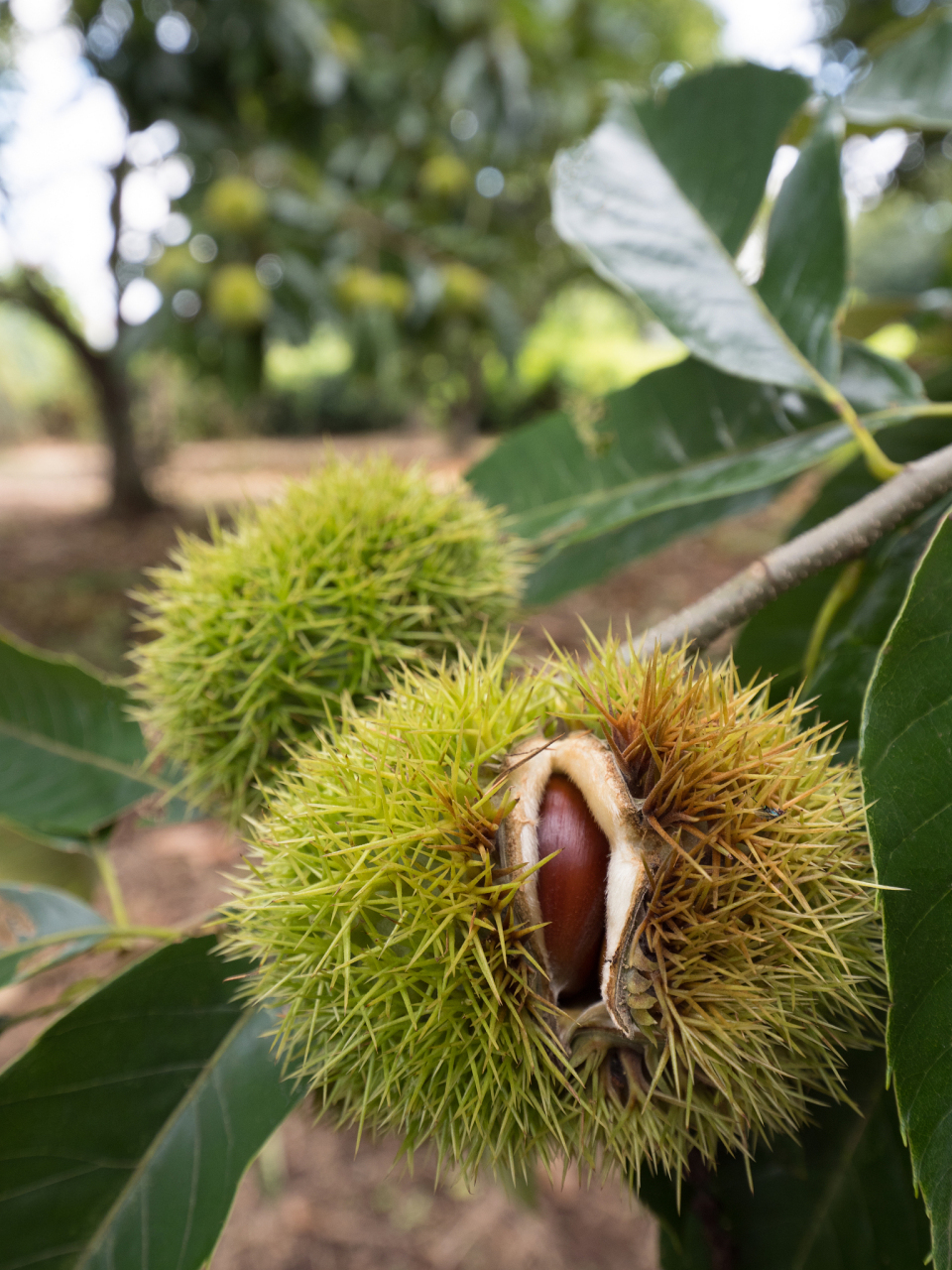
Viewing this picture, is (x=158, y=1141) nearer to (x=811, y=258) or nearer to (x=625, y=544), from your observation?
(x=625, y=544)

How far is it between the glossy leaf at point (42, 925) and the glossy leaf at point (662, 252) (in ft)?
3.51

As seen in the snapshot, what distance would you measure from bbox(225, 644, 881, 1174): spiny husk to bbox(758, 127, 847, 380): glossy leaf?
62 cm

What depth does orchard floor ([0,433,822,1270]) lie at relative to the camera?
2.24m

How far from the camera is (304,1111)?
1.30 meters

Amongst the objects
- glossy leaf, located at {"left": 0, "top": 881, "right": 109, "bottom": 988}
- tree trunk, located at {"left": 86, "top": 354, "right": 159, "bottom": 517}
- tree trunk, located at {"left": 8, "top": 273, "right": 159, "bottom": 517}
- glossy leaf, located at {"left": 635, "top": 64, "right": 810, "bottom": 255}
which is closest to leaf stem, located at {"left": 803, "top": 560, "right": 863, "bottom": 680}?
glossy leaf, located at {"left": 635, "top": 64, "right": 810, "bottom": 255}

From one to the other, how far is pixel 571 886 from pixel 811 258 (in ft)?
2.93

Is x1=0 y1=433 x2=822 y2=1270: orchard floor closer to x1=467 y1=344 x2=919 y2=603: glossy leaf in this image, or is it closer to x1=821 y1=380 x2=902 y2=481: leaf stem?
x1=467 y1=344 x2=919 y2=603: glossy leaf

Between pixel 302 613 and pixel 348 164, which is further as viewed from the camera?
pixel 348 164

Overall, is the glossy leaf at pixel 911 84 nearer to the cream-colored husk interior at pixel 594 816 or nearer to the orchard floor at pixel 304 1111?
the orchard floor at pixel 304 1111

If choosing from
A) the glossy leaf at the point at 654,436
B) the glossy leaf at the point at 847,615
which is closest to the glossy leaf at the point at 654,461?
the glossy leaf at the point at 654,436

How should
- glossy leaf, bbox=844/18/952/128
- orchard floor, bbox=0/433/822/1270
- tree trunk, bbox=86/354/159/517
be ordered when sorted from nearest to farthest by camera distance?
glossy leaf, bbox=844/18/952/128, orchard floor, bbox=0/433/822/1270, tree trunk, bbox=86/354/159/517

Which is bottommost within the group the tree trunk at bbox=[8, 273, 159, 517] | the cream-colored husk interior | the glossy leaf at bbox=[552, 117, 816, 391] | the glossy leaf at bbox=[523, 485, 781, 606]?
the cream-colored husk interior

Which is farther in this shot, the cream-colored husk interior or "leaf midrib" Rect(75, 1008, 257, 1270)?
"leaf midrib" Rect(75, 1008, 257, 1270)

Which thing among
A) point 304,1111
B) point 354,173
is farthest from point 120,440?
point 304,1111
